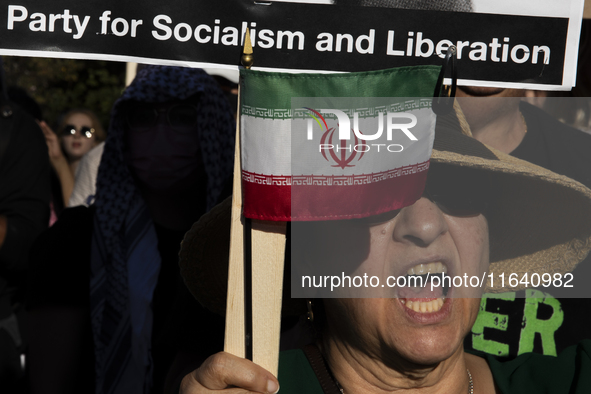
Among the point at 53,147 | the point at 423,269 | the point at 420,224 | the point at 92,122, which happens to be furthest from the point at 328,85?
the point at 92,122

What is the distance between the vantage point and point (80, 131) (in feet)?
20.1

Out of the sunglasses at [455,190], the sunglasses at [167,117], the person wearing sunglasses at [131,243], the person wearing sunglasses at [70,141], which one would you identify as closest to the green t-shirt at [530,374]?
the sunglasses at [455,190]

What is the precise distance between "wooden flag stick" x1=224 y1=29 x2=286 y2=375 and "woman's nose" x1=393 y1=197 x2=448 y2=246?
0.38 meters

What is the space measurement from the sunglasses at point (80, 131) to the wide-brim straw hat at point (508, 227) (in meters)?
4.37

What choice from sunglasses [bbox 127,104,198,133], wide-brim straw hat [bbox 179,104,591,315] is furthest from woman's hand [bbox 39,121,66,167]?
wide-brim straw hat [bbox 179,104,591,315]

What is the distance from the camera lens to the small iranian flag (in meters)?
1.55

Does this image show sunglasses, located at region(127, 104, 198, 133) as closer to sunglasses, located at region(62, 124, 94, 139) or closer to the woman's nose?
the woman's nose

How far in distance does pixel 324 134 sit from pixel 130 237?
6.21 ft

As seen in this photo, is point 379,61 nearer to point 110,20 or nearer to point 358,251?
point 358,251

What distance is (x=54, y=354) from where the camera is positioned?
316 centimetres

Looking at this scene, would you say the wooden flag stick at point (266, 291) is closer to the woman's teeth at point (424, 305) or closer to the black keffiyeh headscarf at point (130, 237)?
the woman's teeth at point (424, 305)

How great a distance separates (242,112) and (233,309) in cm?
49

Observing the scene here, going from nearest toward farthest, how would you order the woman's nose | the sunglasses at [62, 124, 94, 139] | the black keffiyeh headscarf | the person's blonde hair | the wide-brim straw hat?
the woman's nose → the wide-brim straw hat → the black keffiyeh headscarf → the sunglasses at [62, 124, 94, 139] → the person's blonde hair

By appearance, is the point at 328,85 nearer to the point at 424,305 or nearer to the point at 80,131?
the point at 424,305
